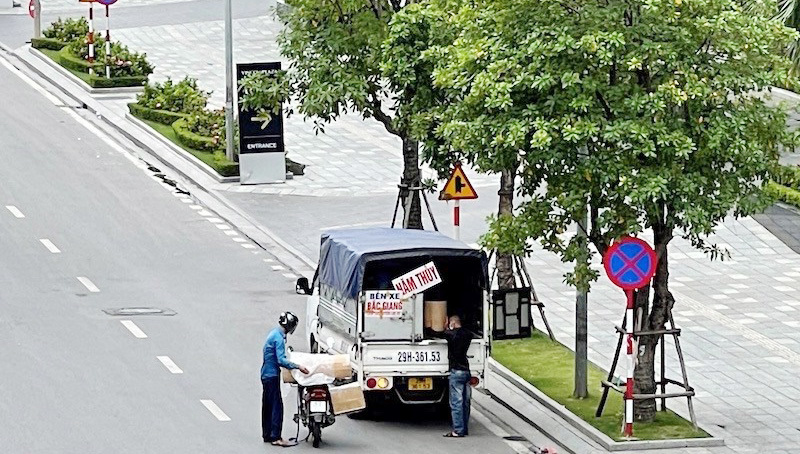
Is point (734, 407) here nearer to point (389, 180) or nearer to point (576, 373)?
point (576, 373)

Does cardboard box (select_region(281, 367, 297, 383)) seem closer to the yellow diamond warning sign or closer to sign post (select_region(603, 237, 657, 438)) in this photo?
sign post (select_region(603, 237, 657, 438))

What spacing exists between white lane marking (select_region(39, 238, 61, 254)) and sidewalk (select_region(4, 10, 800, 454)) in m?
4.11

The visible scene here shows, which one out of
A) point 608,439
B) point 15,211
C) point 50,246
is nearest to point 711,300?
point 608,439

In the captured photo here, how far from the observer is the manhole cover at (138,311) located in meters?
31.1

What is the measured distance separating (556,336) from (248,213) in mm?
11290

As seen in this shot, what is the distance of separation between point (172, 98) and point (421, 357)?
24451 millimetres

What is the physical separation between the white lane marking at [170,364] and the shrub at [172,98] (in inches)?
780

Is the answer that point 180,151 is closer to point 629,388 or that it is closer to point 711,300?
point 711,300

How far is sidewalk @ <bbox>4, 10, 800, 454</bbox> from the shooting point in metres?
26.2

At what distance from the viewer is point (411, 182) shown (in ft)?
109

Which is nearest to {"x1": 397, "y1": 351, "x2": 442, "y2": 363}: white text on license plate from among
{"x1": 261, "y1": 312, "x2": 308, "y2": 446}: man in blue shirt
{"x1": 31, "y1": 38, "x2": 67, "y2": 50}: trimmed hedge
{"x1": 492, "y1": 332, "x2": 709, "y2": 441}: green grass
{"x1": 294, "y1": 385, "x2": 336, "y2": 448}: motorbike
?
{"x1": 294, "y1": 385, "x2": 336, "y2": 448}: motorbike

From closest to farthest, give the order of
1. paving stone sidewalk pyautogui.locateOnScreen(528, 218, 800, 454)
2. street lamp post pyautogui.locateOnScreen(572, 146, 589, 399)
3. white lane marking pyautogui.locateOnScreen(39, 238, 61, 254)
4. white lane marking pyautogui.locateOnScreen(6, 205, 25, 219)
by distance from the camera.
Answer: paving stone sidewalk pyautogui.locateOnScreen(528, 218, 800, 454), street lamp post pyautogui.locateOnScreen(572, 146, 589, 399), white lane marking pyautogui.locateOnScreen(39, 238, 61, 254), white lane marking pyautogui.locateOnScreen(6, 205, 25, 219)

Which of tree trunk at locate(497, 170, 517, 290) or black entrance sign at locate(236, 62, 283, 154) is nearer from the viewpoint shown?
tree trunk at locate(497, 170, 517, 290)

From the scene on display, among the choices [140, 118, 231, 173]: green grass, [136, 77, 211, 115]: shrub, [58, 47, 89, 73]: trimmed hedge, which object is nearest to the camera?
[140, 118, 231, 173]: green grass
